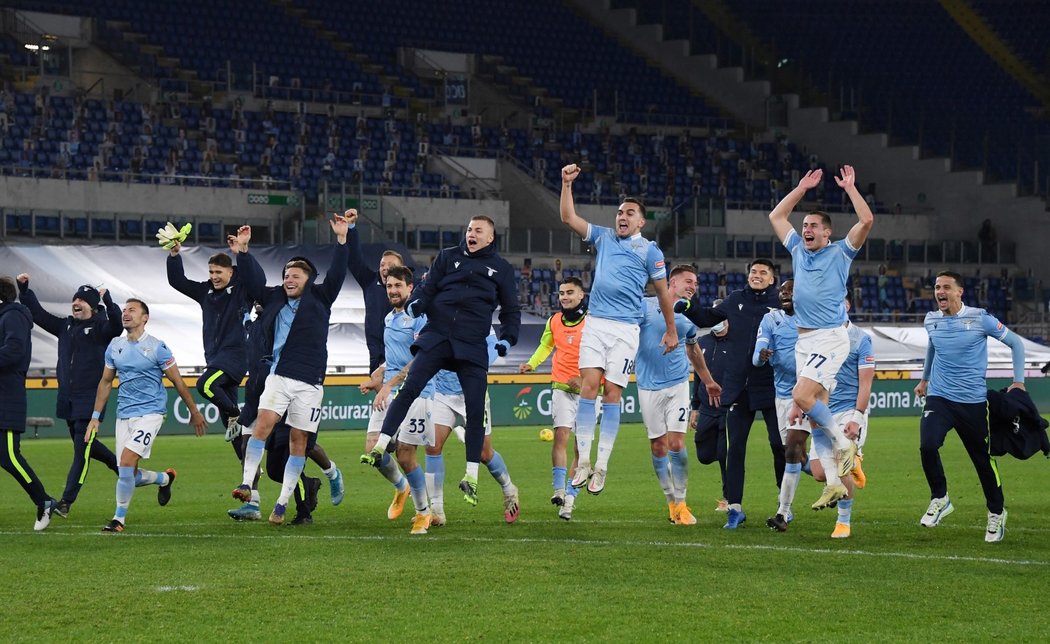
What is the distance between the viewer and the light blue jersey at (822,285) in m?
11.4

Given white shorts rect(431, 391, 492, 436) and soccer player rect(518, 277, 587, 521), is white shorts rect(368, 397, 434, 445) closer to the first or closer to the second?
white shorts rect(431, 391, 492, 436)

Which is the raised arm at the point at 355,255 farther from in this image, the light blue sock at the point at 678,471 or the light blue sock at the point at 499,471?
the light blue sock at the point at 678,471

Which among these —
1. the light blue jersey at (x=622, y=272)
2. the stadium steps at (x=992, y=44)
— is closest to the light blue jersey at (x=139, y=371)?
the light blue jersey at (x=622, y=272)

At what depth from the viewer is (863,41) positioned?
55031 millimetres

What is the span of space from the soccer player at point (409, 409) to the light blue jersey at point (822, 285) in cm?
313

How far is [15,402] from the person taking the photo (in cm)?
1283

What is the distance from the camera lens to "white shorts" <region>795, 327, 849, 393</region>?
11305 mm

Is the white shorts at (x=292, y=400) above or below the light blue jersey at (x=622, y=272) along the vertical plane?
below

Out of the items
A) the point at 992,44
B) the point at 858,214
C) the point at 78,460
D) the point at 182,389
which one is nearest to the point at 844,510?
the point at 858,214

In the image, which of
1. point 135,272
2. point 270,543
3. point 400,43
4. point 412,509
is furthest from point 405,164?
point 270,543

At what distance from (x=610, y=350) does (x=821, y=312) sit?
1.82 m

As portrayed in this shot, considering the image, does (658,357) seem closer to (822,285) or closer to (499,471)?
(499,471)

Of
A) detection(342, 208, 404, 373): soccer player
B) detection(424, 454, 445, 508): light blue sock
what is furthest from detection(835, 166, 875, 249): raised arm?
detection(342, 208, 404, 373): soccer player

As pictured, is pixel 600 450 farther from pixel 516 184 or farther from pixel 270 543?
pixel 516 184
